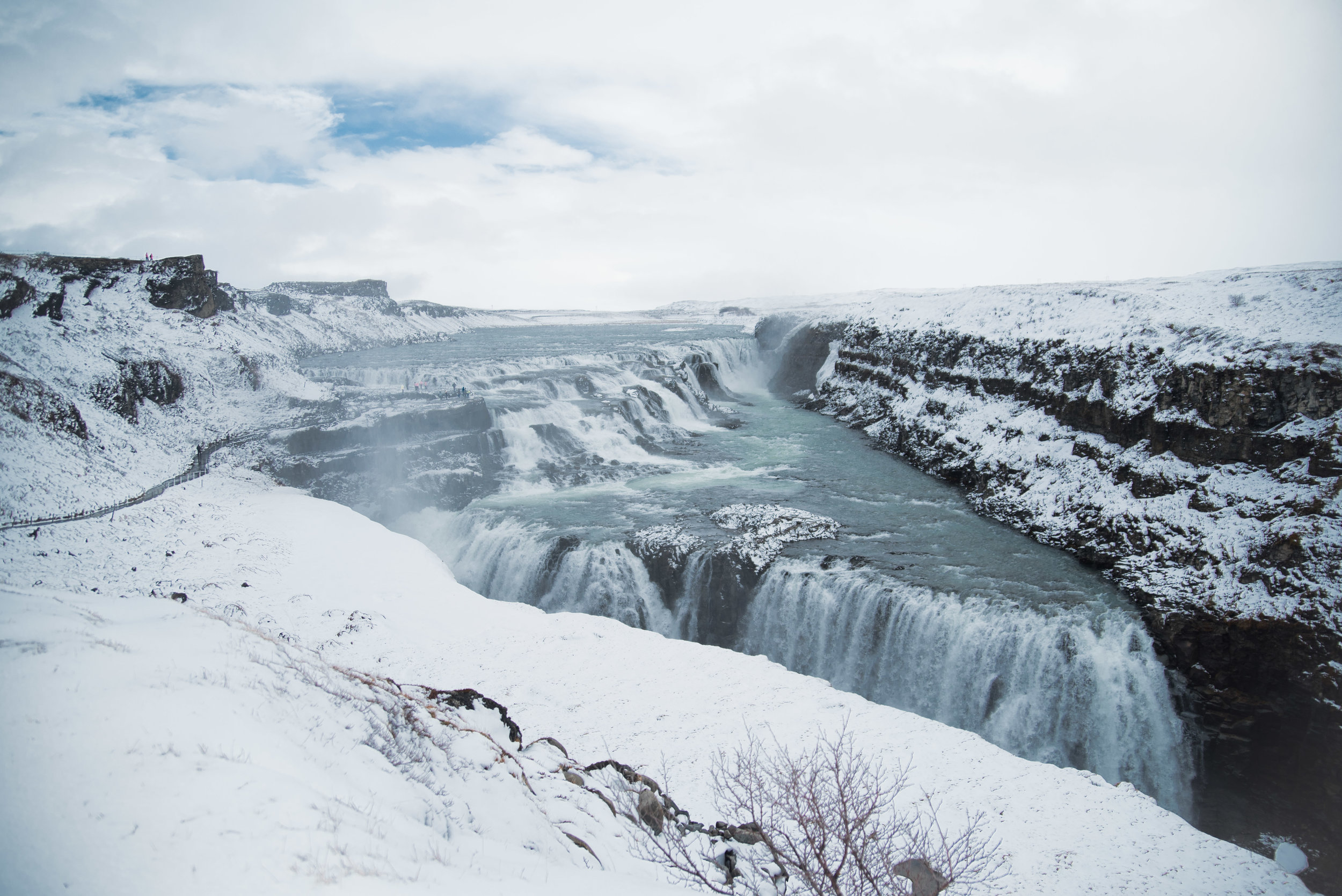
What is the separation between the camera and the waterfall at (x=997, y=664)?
1310cm

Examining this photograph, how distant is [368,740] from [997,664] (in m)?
13.3

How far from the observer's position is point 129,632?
20.8ft

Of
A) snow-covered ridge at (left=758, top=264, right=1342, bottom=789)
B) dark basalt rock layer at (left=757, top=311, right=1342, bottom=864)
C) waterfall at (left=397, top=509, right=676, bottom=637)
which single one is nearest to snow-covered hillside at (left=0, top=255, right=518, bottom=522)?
waterfall at (left=397, top=509, right=676, bottom=637)

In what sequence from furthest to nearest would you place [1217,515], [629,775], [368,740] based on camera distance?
[1217,515]
[629,775]
[368,740]

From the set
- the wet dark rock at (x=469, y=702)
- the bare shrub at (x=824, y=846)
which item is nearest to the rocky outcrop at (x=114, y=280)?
the wet dark rock at (x=469, y=702)

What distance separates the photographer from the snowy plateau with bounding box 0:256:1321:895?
402 centimetres

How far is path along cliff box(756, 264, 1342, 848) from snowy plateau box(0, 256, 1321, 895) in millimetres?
158

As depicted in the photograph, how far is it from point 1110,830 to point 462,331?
361 feet

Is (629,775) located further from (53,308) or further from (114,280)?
(114,280)

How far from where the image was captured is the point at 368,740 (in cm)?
612

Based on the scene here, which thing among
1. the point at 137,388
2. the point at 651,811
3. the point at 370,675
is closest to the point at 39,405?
the point at 137,388

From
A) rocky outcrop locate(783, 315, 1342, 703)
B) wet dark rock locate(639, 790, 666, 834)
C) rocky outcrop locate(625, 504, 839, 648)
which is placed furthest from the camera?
rocky outcrop locate(625, 504, 839, 648)

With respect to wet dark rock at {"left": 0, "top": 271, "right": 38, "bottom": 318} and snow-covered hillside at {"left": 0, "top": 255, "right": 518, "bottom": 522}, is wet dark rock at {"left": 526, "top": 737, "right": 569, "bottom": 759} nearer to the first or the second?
snow-covered hillside at {"left": 0, "top": 255, "right": 518, "bottom": 522}

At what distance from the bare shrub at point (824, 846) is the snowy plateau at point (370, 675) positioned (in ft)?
1.33
